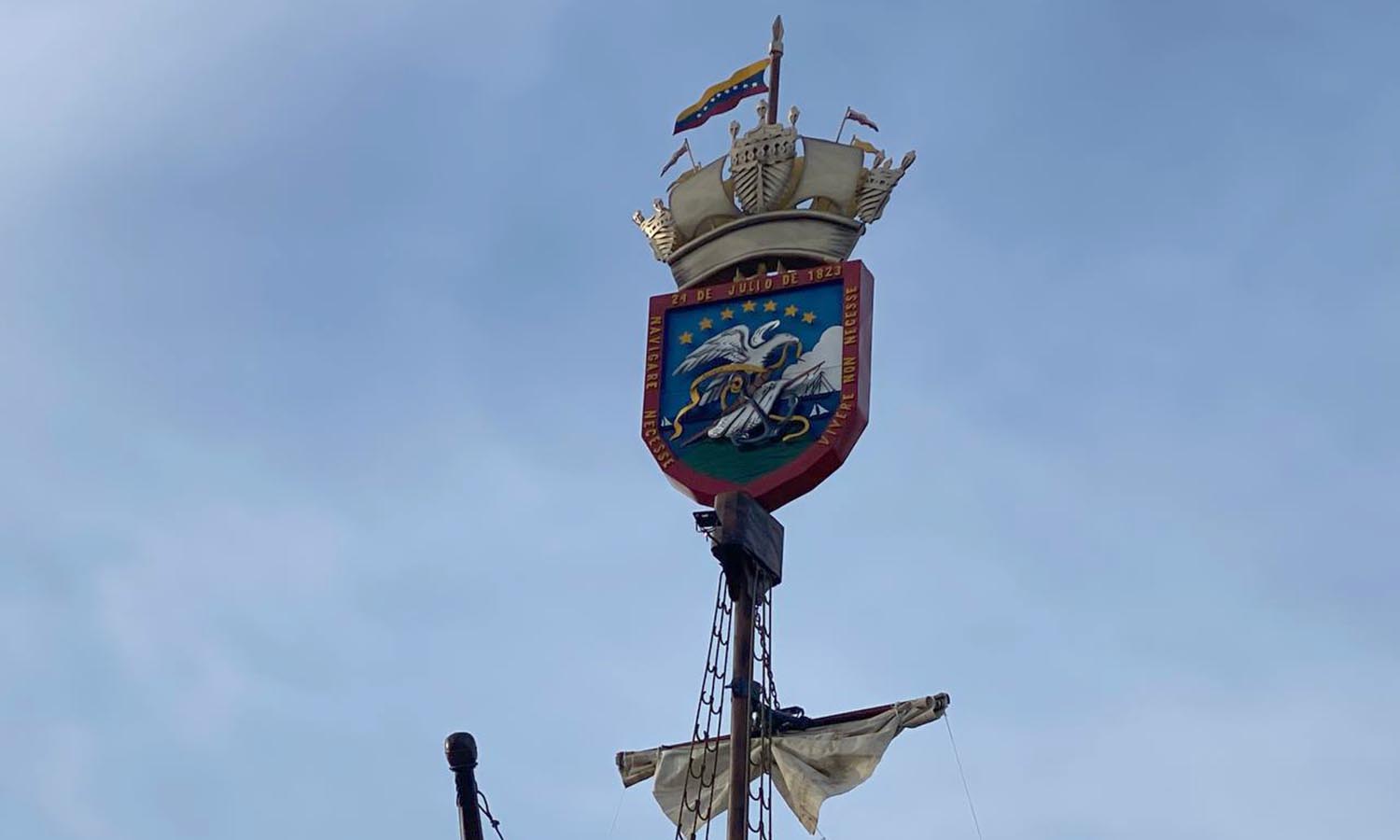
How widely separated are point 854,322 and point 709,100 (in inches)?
177

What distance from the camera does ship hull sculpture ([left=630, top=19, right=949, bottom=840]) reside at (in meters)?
23.5

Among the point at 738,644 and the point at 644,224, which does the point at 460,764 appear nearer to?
the point at 738,644

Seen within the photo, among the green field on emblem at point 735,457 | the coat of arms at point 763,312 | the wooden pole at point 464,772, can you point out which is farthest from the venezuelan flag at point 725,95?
the wooden pole at point 464,772

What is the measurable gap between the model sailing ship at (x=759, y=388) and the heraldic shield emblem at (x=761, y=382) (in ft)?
0.06

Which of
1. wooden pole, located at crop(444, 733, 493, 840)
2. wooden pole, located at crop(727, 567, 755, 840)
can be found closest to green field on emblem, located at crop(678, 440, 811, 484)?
wooden pole, located at crop(727, 567, 755, 840)

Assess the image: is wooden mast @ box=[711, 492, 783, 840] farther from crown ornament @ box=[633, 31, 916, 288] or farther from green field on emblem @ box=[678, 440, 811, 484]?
crown ornament @ box=[633, 31, 916, 288]

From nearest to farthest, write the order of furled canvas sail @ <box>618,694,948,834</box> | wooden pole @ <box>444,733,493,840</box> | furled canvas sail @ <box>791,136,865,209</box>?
1. wooden pole @ <box>444,733,493,840</box>
2. furled canvas sail @ <box>618,694,948,834</box>
3. furled canvas sail @ <box>791,136,865,209</box>

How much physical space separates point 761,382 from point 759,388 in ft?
0.28

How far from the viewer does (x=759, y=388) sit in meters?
24.7

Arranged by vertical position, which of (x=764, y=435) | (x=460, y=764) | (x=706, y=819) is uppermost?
(x=764, y=435)

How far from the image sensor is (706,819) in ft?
78.6

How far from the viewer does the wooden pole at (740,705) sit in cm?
2231

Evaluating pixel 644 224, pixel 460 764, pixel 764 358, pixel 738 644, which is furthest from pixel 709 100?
pixel 460 764

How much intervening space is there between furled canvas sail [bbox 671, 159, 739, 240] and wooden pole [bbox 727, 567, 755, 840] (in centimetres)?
502
